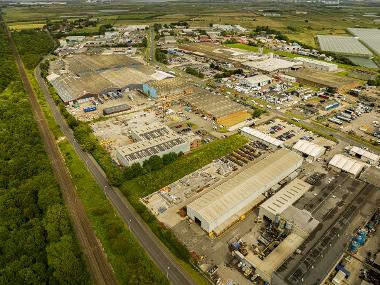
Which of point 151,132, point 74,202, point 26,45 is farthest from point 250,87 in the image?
point 26,45

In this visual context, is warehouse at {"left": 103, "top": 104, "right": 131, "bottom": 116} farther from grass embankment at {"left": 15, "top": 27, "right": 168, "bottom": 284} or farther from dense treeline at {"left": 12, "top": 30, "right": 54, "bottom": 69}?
dense treeline at {"left": 12, "top": 30, "right": 54, "bottom": 69}

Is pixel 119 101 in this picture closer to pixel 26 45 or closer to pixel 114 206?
pixel 114 206

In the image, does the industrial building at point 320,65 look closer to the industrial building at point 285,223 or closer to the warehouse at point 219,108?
the warehouse at point 219,108

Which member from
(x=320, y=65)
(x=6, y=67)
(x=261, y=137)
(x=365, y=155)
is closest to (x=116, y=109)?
(x=261, y=137)

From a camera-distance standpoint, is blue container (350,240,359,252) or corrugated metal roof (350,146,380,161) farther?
corrugated metal roof (350,146,380,161)

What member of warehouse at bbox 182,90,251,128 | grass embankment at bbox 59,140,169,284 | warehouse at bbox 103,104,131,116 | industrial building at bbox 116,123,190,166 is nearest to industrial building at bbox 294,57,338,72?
warehouse at bbox 182,90,251,128

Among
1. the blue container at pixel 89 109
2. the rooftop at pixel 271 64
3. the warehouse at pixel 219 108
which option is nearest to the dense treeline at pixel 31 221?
the blue container at pixel 89 109

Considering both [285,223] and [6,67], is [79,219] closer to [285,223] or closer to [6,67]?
[285,223]
